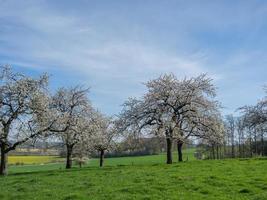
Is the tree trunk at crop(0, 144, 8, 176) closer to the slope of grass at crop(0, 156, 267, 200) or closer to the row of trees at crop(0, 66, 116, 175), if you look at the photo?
the row of trees at crop(0, 66, 116, 175)

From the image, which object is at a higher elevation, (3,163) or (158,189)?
(3,163)

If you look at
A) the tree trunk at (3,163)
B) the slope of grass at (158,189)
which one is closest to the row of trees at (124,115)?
the tree trunk at (3,163)

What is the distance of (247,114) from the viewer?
55.6m

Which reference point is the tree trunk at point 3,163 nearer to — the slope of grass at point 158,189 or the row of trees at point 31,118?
the row of trees at point 31,118

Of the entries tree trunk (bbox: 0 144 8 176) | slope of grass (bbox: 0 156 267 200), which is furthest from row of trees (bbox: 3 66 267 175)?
slope of grass (bbox: 0 156 267 200)

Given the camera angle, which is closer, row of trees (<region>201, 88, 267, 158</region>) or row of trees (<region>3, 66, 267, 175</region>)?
row of trees (<region>3, 66, 267, 175</region>)

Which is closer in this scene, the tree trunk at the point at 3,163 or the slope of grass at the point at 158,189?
the slope of grass at the point at 158,189

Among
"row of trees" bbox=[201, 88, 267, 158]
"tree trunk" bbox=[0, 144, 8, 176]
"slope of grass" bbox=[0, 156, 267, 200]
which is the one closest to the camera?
"slope of grass" bbox=[0, 156, 267, 200]

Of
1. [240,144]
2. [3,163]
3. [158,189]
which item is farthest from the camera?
[240,144]

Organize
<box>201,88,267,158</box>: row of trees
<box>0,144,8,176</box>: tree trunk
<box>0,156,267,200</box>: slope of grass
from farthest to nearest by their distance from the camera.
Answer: <box>201,88,267,158</box>: row of trees → <box>0,144,8,176</box>: tree trunk → <box>0,156,267,200</box>: slope of grass

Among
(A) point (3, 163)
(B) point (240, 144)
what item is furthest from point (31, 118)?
(B) point (240, 144)

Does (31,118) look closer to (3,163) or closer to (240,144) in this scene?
(3,163)

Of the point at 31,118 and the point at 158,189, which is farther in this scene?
the point at 31,118

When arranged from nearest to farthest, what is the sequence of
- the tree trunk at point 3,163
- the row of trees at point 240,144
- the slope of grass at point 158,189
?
the slope of grass at point 158,189, the tree trunk at point 3,163, the row of trees at point 240,144
